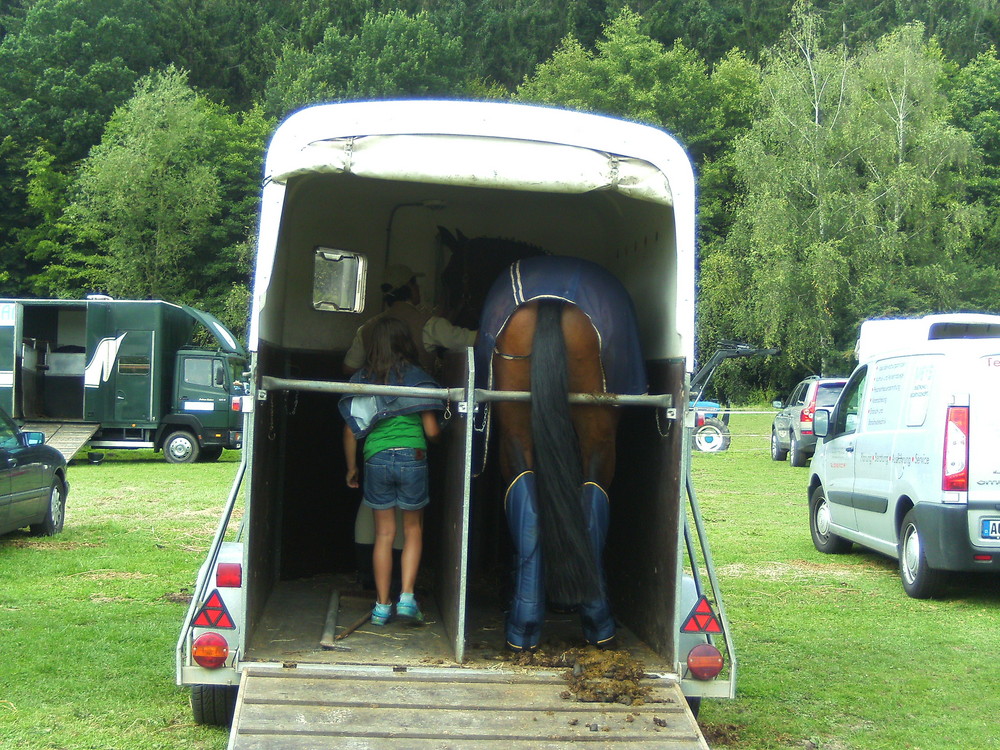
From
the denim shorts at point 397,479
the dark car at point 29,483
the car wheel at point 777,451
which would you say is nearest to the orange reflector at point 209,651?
the denim shorts at point 397,479

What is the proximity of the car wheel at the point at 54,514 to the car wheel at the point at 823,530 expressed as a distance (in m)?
7.90

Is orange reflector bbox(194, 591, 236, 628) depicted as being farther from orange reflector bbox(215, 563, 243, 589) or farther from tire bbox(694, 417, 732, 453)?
tire bbox(694, 417, 732, 453)

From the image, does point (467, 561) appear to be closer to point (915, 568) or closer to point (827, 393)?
point (915, 568)

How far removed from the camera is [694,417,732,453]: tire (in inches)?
977

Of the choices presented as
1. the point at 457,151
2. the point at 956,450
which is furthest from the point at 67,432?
the point at 457,151

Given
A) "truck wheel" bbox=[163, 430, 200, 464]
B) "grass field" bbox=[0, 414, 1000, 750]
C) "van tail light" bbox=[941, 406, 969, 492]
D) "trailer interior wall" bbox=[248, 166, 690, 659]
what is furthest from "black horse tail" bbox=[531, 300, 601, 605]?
"truck wheel" bbox=[163, 430, 200, 464]

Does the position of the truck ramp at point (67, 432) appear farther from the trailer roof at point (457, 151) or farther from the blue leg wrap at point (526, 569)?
the trailer roof at point (457, 151)

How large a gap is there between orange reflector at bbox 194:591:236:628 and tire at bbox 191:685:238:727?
57 cm

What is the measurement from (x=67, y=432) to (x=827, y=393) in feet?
49.0

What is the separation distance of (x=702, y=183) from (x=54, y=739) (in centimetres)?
5102

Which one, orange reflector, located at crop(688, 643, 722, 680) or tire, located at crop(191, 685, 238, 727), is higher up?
orange reflector, located at crop(688, 643, 722, 680)

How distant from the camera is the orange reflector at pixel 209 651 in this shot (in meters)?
4.48

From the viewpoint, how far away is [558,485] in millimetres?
4684

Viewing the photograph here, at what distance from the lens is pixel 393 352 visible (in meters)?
5.45
